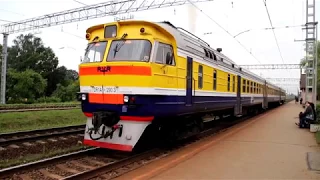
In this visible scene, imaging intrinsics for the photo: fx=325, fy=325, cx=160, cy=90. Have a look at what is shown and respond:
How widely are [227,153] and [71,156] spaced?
4.38m

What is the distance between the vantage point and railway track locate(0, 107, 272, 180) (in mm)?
6861

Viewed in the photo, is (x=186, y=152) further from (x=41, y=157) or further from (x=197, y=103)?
(x=41, y=157)

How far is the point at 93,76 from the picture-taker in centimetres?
877

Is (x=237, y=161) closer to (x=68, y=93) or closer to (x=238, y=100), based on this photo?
(x=238, y=100)

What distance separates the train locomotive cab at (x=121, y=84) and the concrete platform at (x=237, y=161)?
1220 mm

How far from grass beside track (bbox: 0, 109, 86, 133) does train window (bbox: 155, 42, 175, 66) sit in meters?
10.2

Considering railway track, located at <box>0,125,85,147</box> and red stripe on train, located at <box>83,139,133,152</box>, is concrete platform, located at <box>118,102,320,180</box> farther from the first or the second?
railway track, located at <box>0,125,85,147</box>

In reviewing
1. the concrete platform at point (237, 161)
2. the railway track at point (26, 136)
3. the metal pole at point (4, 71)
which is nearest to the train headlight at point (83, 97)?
the concrete platform at point (237, 161)

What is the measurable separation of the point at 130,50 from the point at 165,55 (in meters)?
0.99

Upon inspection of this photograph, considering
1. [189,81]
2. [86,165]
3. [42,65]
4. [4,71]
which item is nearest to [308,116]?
[189,81]

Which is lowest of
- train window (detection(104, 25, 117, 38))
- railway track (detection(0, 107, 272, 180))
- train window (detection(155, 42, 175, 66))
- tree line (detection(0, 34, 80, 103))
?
railway track (detection(0, 107, 272, 180))

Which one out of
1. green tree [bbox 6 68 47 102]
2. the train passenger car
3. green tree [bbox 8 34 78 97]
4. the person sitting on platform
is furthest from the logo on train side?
green tree [bbox 8 34 78 97]

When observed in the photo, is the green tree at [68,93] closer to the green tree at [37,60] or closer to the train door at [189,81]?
the green tree at [37,60]

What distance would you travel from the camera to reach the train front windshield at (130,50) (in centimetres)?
836
